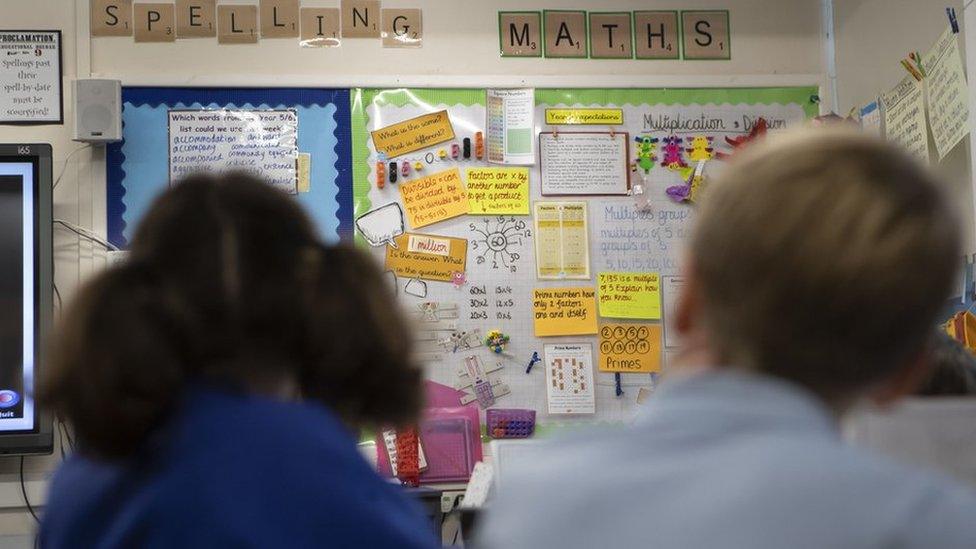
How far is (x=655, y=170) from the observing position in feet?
11.3

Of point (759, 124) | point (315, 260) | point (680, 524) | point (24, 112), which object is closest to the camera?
point (680, 524)

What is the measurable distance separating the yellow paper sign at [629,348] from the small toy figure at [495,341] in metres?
0.28

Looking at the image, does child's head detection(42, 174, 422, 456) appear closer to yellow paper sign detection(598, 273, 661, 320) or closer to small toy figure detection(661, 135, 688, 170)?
yellow paper sign detection(598, 273, 661, 320)

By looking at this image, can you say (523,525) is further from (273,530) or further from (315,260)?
(315,260)

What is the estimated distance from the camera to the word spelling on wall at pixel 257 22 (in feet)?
11.0

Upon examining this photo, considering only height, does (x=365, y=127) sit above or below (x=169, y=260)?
above

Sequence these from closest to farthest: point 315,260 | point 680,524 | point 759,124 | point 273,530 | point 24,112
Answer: point 680,524 → point 273,530 → point 315,260 → point 24,112 → point 759,124

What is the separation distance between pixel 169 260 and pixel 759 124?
2768 millimetres

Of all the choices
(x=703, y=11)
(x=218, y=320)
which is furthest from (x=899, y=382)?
(x=703, y=11)

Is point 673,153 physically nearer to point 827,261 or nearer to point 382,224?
point 382,224

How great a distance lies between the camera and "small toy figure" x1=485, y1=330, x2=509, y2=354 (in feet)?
10.9

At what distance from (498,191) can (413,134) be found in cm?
29

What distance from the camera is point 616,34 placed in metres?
3.51

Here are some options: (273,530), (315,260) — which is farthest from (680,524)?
(315,260)
